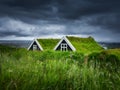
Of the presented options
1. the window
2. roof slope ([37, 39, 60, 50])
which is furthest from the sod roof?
the window

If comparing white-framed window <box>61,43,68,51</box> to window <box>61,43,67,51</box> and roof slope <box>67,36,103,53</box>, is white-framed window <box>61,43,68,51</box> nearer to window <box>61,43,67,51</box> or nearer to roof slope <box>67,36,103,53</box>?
window <box>61,43,67,51</box>

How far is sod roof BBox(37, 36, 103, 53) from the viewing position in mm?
41188

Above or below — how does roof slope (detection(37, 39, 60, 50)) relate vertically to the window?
above

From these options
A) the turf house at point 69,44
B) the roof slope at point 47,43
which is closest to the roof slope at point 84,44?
the turf house at point 69,44

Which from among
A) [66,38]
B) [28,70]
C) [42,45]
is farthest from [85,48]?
[28,70]

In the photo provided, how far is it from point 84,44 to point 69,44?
8.15ft

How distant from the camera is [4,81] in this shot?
637 cm

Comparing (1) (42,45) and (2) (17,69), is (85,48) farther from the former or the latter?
(2) (17,69)

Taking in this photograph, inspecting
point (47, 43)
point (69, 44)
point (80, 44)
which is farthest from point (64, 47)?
point (47, 43)

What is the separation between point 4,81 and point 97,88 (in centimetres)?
204

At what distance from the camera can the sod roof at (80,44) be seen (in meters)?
41.2

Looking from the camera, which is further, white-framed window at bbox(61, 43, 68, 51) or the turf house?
white-framed window at bbox(61, 43, 68, 51)

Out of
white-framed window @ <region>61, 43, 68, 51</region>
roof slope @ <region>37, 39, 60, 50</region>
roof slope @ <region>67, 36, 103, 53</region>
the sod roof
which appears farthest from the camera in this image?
roof slope @ <region>37, 39, 60, 50</region>

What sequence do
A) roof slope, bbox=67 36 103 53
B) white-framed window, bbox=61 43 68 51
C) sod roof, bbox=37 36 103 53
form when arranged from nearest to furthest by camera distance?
1. roof slope, bbox=67 36 103 53
2. sod roof, bbox=37 36 103 53
3. white-framed window, bbox=61 43 68 51
